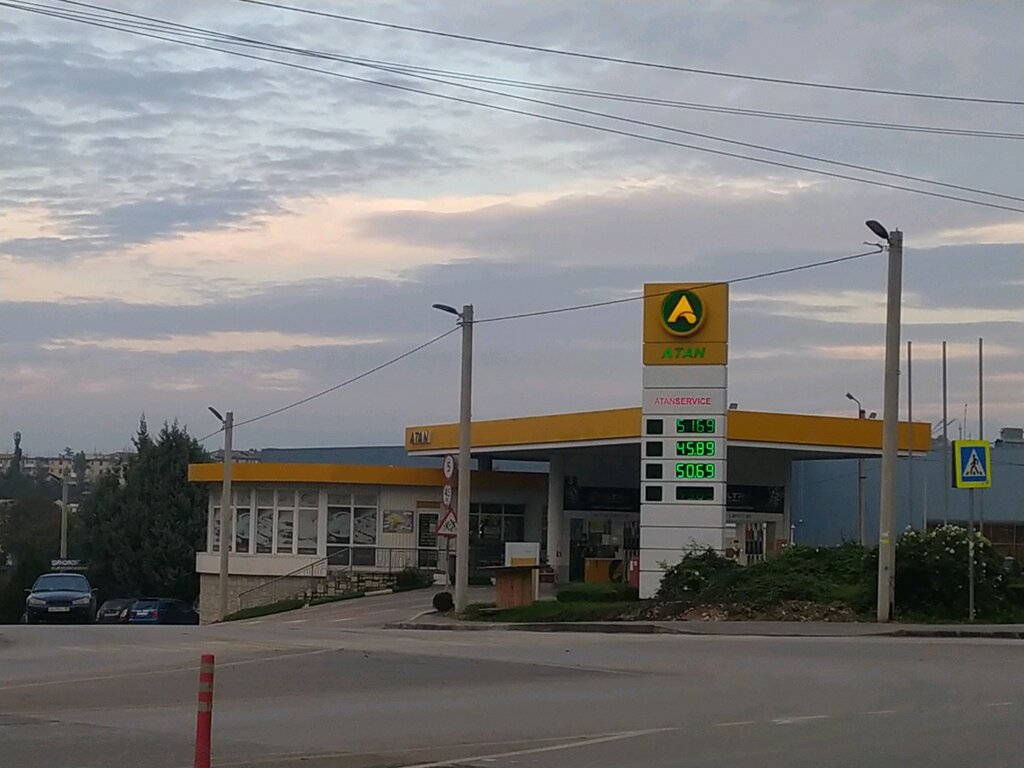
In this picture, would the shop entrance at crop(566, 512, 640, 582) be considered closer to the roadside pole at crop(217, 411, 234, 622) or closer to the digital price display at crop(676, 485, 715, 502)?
the roadside pole at crop(217, 411, 234, 622)

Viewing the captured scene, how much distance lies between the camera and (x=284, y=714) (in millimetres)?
15055

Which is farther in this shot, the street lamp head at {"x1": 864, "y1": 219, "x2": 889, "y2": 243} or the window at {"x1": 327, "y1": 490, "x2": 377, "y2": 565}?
the window at {"x1": 327, "y1": 490, "x2": 377, "y2": 565}

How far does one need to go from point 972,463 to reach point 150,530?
46237 millimetres

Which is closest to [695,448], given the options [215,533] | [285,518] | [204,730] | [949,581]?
[949,581]

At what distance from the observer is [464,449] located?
35719 mm

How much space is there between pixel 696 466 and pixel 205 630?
12463 mm

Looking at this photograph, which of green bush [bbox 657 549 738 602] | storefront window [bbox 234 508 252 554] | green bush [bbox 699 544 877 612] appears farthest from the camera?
storefront window [bbox 234 508 252 554]

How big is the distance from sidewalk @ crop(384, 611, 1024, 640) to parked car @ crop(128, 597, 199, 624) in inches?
758

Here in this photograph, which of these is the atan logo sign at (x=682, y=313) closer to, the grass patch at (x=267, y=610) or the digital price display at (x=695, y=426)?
the digital price display at (x=695, y=426)

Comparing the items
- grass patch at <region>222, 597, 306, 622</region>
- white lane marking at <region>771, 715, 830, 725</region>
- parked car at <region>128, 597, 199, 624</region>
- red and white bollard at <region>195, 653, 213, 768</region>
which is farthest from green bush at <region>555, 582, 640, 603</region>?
red and white bollard at <region>195, 653, 213, 768</region>

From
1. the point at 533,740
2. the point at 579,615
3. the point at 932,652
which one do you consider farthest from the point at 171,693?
the point at 579,615

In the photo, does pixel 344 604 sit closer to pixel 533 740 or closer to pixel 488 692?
pixel 488 692

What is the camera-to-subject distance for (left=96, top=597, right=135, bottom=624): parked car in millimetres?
48781

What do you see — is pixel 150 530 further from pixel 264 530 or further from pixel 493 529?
pixel 493 529
